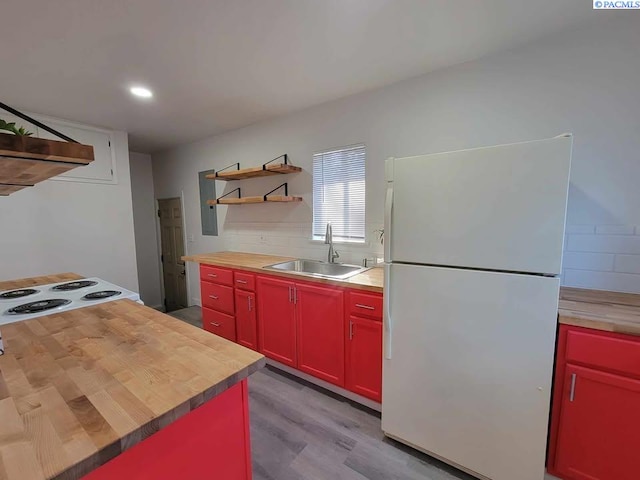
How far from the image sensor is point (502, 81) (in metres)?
1.92

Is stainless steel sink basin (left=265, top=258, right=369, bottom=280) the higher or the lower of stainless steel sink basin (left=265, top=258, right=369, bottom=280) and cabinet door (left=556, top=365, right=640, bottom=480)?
the higher

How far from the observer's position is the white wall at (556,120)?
162 cm

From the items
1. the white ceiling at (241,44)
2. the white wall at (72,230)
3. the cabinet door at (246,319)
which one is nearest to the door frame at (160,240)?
the white wall at (72,230)

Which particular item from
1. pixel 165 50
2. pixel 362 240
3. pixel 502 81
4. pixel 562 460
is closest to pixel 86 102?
pixel 165 50

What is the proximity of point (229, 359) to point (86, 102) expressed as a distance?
3.02 metres

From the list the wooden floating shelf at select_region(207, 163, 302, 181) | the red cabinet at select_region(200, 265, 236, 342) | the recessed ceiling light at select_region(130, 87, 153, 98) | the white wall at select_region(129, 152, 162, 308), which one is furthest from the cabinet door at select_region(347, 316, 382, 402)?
the white wall at select_region(129, 152, 162, 308)

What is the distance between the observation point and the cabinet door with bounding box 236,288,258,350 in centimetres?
269

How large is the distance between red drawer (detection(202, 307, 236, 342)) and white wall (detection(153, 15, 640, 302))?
123 centimetres

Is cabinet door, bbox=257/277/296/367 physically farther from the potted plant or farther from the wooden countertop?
the potted plant

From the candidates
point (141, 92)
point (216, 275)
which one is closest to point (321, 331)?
point (216, 275)

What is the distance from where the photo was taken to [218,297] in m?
2.99

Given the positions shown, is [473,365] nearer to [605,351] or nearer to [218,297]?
[605,351]

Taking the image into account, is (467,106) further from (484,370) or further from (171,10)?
(171,10)

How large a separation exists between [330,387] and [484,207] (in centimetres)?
177
